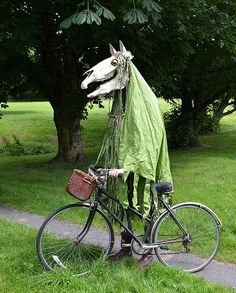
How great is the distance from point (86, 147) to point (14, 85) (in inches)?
353

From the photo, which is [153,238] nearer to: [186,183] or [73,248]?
[73,248]

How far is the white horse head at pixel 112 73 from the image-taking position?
4844 millimetres

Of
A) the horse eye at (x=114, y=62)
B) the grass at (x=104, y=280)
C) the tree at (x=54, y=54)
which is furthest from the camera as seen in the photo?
the tree at (x=54, y=54)

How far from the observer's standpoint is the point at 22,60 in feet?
39.2

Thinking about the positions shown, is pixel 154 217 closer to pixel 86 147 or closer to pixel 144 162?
pixel 144 162

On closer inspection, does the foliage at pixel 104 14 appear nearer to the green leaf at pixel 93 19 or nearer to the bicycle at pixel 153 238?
the green leaf at pixel 93 19

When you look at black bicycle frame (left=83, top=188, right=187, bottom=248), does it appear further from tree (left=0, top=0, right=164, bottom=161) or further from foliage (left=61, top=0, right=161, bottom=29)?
tree (left=0, top=0, right=164, bottom=161)

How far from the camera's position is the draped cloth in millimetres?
4793

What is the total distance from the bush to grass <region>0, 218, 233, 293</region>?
1599 centimetres

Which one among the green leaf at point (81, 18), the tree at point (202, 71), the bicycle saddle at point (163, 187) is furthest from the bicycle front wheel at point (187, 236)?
the tree at point (202, 71)

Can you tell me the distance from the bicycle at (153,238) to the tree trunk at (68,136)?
336 inches

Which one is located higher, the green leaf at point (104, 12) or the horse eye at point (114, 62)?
the green leaf at point (104, 12)

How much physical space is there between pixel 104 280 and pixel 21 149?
17189mm

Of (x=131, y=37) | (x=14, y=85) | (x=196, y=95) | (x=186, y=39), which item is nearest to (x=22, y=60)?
(x=14, y=85)
